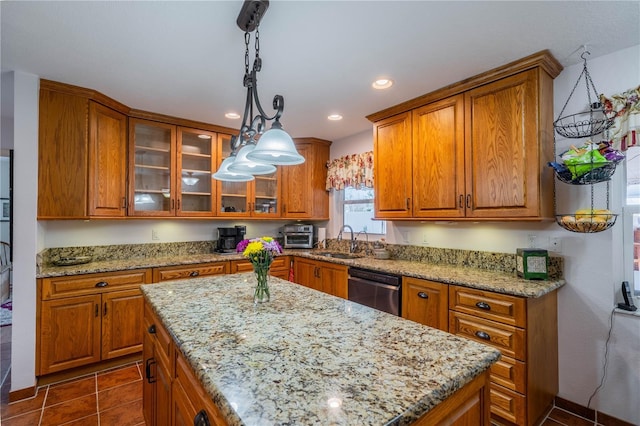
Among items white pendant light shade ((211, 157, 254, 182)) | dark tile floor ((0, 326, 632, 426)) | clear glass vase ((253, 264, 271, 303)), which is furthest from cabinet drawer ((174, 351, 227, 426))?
dark tile floor ((0, 326, 632, 426))

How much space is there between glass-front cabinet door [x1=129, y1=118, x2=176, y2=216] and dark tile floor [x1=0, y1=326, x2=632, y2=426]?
1.53 meters

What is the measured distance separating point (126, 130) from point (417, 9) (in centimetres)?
290

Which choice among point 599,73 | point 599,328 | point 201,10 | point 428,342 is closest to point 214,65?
point 201,10

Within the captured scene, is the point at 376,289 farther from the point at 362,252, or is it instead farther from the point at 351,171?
the point at 351,171

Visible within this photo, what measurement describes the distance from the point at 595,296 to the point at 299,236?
3022mm

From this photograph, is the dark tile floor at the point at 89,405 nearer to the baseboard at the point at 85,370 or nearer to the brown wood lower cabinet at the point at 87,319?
the baseboard at the point at 85,370

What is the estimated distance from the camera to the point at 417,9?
1.58m

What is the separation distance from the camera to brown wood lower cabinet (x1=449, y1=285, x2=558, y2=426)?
6.15ft

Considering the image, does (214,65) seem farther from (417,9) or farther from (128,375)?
(128,375)

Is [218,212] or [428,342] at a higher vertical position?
[218,212]

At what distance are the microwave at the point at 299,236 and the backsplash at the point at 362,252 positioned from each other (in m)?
0.39

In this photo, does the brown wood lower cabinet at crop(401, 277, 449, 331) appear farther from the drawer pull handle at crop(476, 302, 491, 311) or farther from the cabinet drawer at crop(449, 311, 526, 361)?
the drawer pull handle at crop(476, 302, 491, 311)

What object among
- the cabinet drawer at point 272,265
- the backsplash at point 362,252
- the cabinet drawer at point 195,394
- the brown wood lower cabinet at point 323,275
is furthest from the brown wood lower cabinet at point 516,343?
the cabinet drawer at point 272,265

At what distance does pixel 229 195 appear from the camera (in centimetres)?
379
